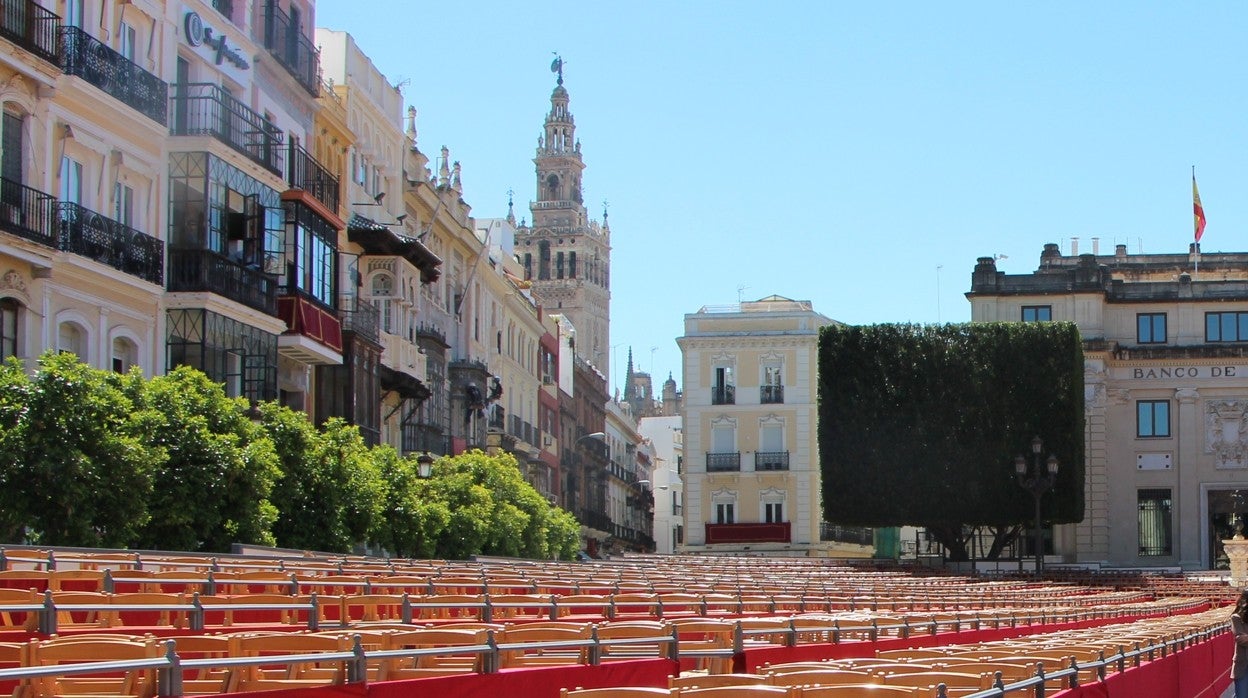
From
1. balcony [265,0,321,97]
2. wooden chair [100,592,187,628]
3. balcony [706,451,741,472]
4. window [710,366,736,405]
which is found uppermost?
balcony [265,0,321,97]

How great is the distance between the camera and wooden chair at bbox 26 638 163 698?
384 inches

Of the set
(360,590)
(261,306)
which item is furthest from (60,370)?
(261,306)

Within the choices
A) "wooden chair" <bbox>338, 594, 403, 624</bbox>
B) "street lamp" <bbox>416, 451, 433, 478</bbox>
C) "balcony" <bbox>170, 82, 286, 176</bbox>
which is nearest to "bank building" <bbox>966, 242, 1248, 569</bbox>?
"street lamp" <bbox>416, 451, 433, 478</bbox>

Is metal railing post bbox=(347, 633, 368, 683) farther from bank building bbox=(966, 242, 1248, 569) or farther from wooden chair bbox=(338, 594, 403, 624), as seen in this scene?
bank building bbox=(966, 242, 1248, 569)

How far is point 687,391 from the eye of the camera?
92.5 m

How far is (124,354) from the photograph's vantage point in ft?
115

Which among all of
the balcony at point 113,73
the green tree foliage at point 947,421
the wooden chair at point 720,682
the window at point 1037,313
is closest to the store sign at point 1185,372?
the window at point 1037,313

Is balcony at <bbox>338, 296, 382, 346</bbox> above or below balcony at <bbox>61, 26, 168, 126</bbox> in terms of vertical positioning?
below

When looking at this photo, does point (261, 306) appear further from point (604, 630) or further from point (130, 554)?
point (604, 630)

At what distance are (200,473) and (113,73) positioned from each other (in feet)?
30.1

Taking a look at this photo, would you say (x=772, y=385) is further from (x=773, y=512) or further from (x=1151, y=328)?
(x=1151, y=328)

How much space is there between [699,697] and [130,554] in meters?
13.2

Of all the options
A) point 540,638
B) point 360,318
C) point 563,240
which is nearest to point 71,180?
point 360,318

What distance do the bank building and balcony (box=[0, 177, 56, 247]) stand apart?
195ft
